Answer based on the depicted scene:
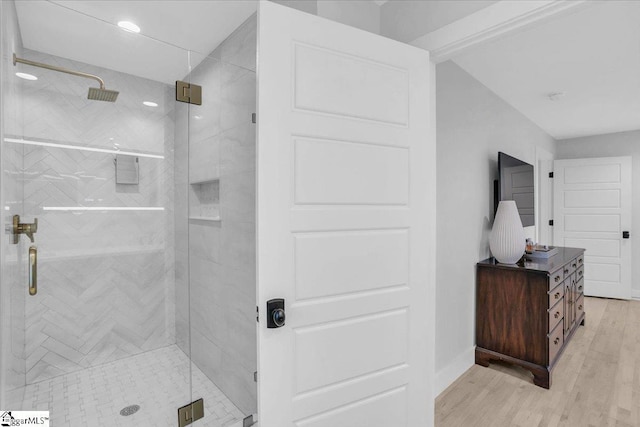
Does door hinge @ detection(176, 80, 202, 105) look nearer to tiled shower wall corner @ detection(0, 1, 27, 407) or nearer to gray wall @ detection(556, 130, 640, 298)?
tiled shower wall corner @ detection(0, 1, 27, 407)

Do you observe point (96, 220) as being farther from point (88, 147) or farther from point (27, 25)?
point (27, 25)

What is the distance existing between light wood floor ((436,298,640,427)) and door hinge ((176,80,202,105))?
2.40 meters

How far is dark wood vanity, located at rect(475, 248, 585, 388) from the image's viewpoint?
2.54 m

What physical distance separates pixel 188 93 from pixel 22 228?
3.22 ft

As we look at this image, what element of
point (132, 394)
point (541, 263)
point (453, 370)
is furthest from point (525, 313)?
point (132, 394)

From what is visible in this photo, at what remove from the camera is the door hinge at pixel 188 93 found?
1.79 meters

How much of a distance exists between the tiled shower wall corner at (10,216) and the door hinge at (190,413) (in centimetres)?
72

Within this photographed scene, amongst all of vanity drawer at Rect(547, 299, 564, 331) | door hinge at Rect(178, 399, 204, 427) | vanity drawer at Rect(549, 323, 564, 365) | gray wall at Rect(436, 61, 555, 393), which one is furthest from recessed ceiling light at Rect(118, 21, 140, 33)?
vanity drawer at Rect(549, 323, 564, 365)

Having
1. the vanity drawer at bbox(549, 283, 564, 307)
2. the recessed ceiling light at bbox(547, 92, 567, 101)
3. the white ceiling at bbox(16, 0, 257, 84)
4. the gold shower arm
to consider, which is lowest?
the vanity drawer at bbox(549, 283, 564, 307)

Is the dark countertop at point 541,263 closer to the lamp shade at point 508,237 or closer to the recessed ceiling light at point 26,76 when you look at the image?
the lamp shade at point 508,237

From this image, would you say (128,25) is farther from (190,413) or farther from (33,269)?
(190,413)

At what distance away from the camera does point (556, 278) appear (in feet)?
8.92

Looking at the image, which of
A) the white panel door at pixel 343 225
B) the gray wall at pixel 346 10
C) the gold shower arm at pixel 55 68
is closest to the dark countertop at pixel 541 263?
the white panel door at pixel 343 225

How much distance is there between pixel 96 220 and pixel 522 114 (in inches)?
182
